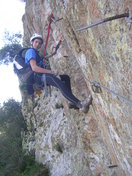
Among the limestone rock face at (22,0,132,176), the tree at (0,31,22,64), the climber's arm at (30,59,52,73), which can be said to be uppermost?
the tree at (0,31,22,64)

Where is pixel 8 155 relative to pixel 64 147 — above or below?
above

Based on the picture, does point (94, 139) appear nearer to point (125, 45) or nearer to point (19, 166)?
point (125, 45)

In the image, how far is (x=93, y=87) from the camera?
4.22 m

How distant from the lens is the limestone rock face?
2.70 metres

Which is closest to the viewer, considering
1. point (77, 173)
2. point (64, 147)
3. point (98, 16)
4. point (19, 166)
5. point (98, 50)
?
point (98, 16)

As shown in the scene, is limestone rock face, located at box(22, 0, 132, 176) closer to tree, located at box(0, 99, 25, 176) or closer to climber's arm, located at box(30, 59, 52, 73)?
climber's arm, located at box(30, 59, 52, 73)

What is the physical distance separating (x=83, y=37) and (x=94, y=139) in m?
2.91

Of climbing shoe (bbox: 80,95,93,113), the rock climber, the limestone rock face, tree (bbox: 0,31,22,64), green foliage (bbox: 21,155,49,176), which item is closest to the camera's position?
the limestone rock face

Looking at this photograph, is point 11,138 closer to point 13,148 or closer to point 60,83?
point 13,148

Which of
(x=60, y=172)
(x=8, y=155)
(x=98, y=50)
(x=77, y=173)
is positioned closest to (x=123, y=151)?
(x=98, y=50)

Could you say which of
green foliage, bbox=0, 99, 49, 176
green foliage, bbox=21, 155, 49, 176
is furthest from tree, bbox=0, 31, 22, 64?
green foliage, bbox=21, 155, 49, 176

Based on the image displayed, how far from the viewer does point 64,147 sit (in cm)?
832

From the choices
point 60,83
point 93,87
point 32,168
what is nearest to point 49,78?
point 60,83

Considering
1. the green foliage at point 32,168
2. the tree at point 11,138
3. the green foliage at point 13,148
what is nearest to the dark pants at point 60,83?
the green foliage at point 32,168
